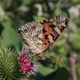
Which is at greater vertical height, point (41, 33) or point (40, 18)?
point (40, 18)

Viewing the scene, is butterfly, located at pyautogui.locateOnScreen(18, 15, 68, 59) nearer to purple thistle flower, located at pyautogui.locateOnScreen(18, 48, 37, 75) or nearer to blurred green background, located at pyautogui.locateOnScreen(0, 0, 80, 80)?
purple thistle flower, located at pyautogui.locateOnScreen(18, 48, 37, 75)

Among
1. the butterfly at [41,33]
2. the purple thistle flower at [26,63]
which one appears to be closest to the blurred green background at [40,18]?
the purple thistle flower at [26,63]

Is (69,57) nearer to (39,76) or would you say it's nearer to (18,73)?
(39,76)

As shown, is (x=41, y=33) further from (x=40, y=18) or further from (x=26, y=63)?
(x=40, y=18)

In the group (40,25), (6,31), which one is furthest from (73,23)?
(40,25)

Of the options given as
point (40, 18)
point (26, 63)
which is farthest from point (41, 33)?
point (40, 18)

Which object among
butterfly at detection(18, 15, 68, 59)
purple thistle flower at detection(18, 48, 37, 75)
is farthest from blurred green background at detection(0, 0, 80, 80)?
butterfly at detection(18, 15, 68, 59)

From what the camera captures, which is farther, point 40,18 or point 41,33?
point 40,18

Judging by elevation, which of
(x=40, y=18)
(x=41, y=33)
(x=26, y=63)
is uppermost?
(x=40, y=18)
